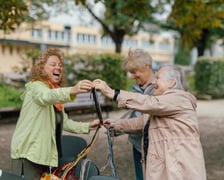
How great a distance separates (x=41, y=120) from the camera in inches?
122

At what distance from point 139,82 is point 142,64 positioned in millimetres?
191

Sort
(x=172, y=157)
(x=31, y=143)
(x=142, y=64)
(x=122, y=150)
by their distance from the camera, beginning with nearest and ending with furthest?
1. (x=172, y=157)
2. (x=31, y=143)
3. (x=142, y=64)
4. (x=122, y=150)

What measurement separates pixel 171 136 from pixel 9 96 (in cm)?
1015

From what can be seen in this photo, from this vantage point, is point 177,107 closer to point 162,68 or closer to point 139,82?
point 162,68

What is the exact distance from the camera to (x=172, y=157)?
9.32 feet

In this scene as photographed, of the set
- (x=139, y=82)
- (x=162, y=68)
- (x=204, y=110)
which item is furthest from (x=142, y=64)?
(x=204, y=110)

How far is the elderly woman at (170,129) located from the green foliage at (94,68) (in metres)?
8.88

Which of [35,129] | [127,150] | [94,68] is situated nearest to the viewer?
[35,129]

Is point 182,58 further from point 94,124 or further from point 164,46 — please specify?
point 94,124

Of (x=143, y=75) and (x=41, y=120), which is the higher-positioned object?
(x=143, y=75)

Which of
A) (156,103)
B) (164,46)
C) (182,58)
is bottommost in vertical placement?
(182,58)

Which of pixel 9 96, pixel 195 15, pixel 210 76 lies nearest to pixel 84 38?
pixel 210 76

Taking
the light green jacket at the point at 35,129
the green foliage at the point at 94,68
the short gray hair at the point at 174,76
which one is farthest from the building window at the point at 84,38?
the short gray hair at the point at 174,76

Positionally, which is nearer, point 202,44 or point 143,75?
point 143,75
